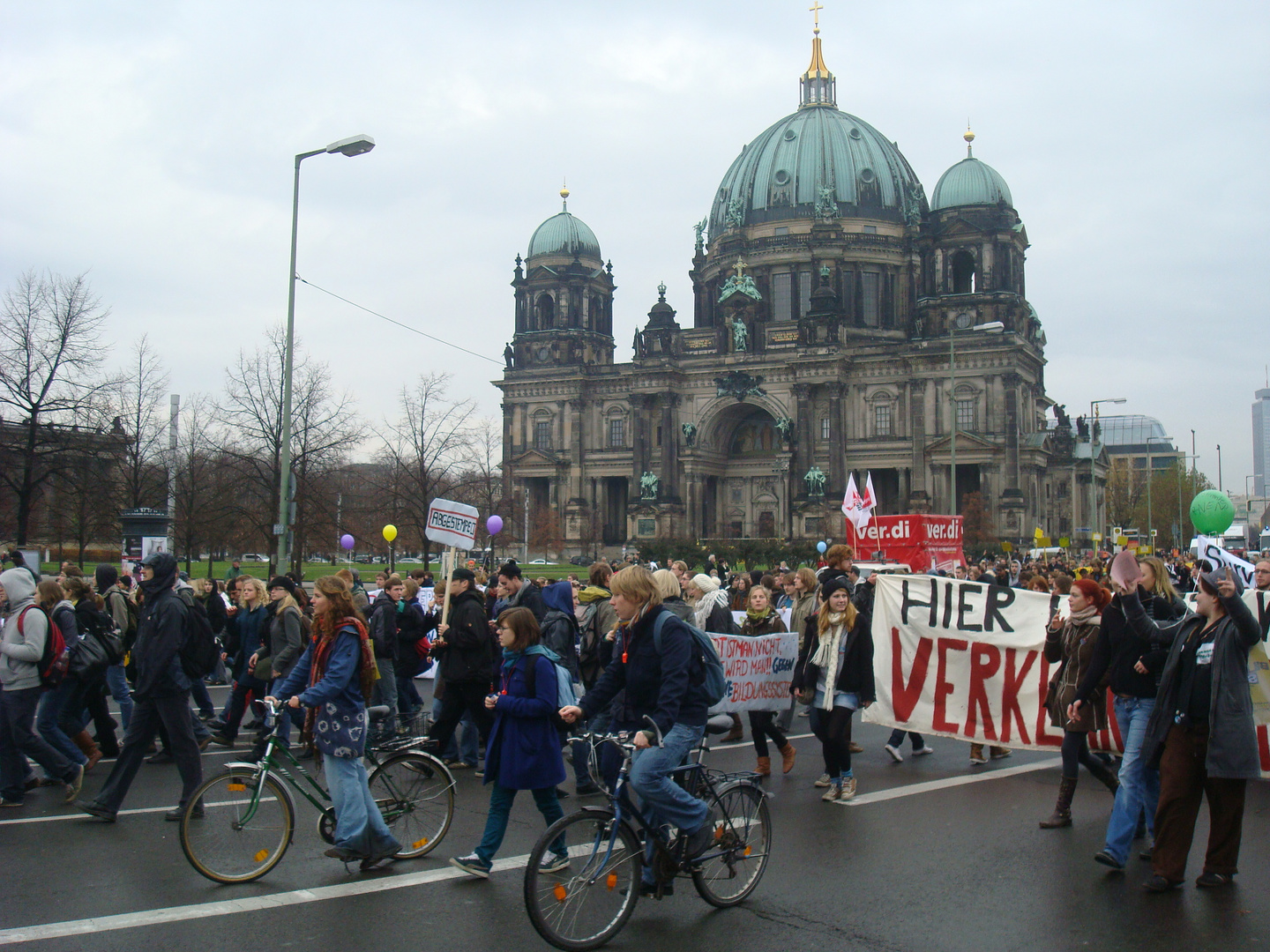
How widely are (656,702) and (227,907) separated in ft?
9.57

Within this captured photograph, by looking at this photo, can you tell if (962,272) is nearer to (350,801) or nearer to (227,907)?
(350,801)

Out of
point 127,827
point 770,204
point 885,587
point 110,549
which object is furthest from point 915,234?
point 127,827

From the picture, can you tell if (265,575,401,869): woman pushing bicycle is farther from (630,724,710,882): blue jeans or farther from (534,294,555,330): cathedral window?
(534,294,555,330): cathedral window

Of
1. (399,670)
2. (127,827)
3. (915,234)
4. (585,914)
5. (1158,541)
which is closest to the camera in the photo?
(585,914)

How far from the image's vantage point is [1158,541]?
113 metres

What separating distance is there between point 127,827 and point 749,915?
201 inches

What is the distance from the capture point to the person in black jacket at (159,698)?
888 centimetres

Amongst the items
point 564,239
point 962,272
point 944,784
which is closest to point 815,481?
point 962,272

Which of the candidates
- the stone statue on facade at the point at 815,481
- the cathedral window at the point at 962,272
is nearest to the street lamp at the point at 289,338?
the stone statue on facade at the point at 815,481

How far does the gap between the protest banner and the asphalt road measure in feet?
6.31

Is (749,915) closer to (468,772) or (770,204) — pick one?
(468,772)

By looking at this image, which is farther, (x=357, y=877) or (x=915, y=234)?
(x=915, y=234)

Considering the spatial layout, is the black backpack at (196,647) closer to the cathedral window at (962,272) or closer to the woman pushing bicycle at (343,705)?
the woman pushing bicycle at (343,705)

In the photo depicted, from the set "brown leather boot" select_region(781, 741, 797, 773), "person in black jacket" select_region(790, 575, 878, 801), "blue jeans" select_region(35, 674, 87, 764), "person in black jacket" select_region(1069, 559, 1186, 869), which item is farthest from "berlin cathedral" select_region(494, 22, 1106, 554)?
"blue jeans" select_region(35, 674, 87, 764)
